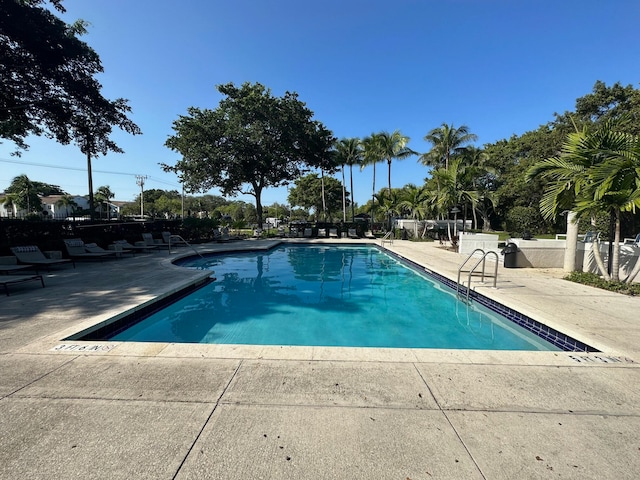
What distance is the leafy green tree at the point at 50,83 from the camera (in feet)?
31.7

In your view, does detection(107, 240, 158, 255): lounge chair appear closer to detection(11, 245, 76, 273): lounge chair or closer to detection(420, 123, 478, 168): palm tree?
detection(11, 245, 76, 273): lounge chair

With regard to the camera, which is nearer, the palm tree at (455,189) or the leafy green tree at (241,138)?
the palm tree at (455,189)

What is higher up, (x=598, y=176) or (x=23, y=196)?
(x=23, y=196)

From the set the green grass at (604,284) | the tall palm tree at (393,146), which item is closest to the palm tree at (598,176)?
the green grass at (604,284)

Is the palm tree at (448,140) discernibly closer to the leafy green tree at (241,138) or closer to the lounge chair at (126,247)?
the leafy green tree at (241,138)

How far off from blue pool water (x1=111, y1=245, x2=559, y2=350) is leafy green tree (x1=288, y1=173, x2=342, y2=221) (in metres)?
35.1

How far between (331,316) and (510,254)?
670cm

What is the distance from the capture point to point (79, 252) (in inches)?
397

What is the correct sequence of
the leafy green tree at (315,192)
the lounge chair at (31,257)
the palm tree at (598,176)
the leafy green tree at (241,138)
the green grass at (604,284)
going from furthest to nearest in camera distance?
the leafy green tree at (315,192), the leafy green tree at (241,138), the lounge chair at (31,257), the green grass at (604,284), the palm tree at (598,176)

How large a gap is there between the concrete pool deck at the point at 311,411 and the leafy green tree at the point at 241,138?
18.8 meters

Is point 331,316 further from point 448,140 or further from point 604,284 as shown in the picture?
point 448,140

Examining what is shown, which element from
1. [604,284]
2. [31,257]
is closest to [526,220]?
[604,284]

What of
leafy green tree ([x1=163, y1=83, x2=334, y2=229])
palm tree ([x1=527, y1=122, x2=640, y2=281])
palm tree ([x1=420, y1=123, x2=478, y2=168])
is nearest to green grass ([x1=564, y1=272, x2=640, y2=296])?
palm tree ([x1=527, y1=122, x2=640, y2=281])

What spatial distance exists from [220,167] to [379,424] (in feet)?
71.3
